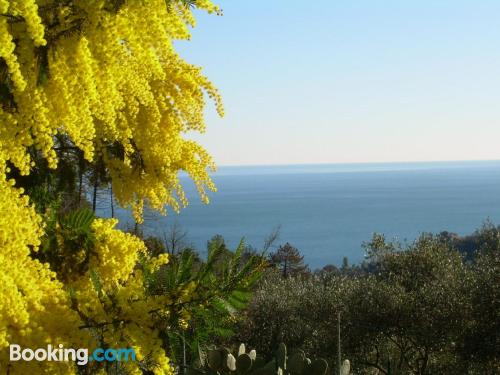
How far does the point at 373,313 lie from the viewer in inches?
811

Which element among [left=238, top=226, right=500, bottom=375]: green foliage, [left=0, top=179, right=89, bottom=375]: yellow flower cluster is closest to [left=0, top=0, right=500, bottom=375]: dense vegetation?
[left=0, top=179, right=89, bottom=375]: yellow flower cluster

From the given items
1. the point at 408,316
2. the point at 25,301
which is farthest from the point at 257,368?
the point at 408,316

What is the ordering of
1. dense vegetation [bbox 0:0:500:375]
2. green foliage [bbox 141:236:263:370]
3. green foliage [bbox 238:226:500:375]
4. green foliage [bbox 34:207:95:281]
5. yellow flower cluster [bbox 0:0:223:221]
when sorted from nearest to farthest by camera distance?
green foliage [bbox 141:236:263:370], dense vegetation [bbox 0:0:500:375], yellow flower cluster [bbox 0:0:223:221], green foliage [bbox 34:207:95:281], green foliage [bbox 238:226:500:375]

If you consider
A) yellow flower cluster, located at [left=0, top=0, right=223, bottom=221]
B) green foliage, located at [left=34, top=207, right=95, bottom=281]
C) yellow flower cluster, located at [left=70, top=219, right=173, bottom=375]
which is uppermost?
yellow flower cluster, located at [left=0, top=0, right=223, bottom=221]

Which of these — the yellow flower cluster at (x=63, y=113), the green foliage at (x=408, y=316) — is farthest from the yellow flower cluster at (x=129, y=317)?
the green foliage at (x=408, y=316)

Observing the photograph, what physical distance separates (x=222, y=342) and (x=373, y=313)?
17.1 feet

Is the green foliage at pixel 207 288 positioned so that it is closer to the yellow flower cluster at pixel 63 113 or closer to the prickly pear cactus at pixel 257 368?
the yellow flower cluster at pixel 63 113

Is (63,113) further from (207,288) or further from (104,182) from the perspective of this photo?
(104,182)

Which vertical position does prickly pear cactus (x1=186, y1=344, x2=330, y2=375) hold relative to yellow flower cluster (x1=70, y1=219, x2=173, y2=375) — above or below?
below

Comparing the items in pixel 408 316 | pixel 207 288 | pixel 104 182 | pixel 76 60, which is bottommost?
pixel 408 316

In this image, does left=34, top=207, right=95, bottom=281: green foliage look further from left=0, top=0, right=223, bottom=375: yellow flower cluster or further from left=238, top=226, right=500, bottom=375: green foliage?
left=238, top=226, right=500, bottom=375: green foliage

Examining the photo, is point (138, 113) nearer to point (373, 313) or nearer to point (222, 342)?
point (373, 313)

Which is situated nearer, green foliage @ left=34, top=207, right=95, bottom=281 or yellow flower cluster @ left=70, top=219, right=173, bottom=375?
yellow flower cluster @ left=70, top=219, right=173, bottom=375

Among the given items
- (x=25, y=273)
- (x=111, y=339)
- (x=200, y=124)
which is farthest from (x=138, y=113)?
(x=111, y=339)
